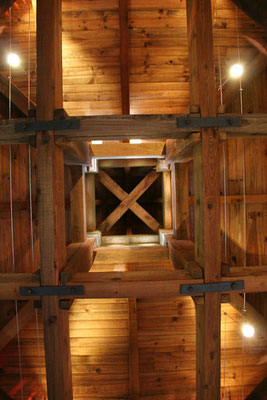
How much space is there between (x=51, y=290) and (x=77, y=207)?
1744mm

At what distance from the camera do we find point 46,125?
5.75 feet

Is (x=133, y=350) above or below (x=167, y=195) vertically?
below

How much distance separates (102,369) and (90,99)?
15.5ft

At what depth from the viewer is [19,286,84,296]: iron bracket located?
1.82 meters

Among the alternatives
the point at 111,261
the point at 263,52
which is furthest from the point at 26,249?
the point at 263,52

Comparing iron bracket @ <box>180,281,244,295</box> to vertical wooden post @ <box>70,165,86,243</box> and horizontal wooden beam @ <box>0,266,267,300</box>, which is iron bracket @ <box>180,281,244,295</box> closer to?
horizontal wooden beam @ <box>0,266,267,300</box>

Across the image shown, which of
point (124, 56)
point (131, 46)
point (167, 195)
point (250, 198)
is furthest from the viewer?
point (167, 195)

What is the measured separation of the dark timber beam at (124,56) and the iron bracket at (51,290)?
9.51ft

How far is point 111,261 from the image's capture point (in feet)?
11.4

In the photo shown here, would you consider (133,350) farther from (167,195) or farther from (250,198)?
(250,198)

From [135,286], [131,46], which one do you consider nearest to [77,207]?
[135,286]

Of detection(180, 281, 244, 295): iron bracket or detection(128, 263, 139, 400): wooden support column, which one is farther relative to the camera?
detection(128, 263, 139, 400): wooden support column

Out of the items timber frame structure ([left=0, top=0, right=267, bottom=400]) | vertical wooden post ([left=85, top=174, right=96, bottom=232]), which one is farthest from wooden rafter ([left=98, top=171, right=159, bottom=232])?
timber frame structure ([left=0, top=0, right=267, bottom=400])

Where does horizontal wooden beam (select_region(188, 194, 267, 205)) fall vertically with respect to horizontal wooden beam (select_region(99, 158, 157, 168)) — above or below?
below
